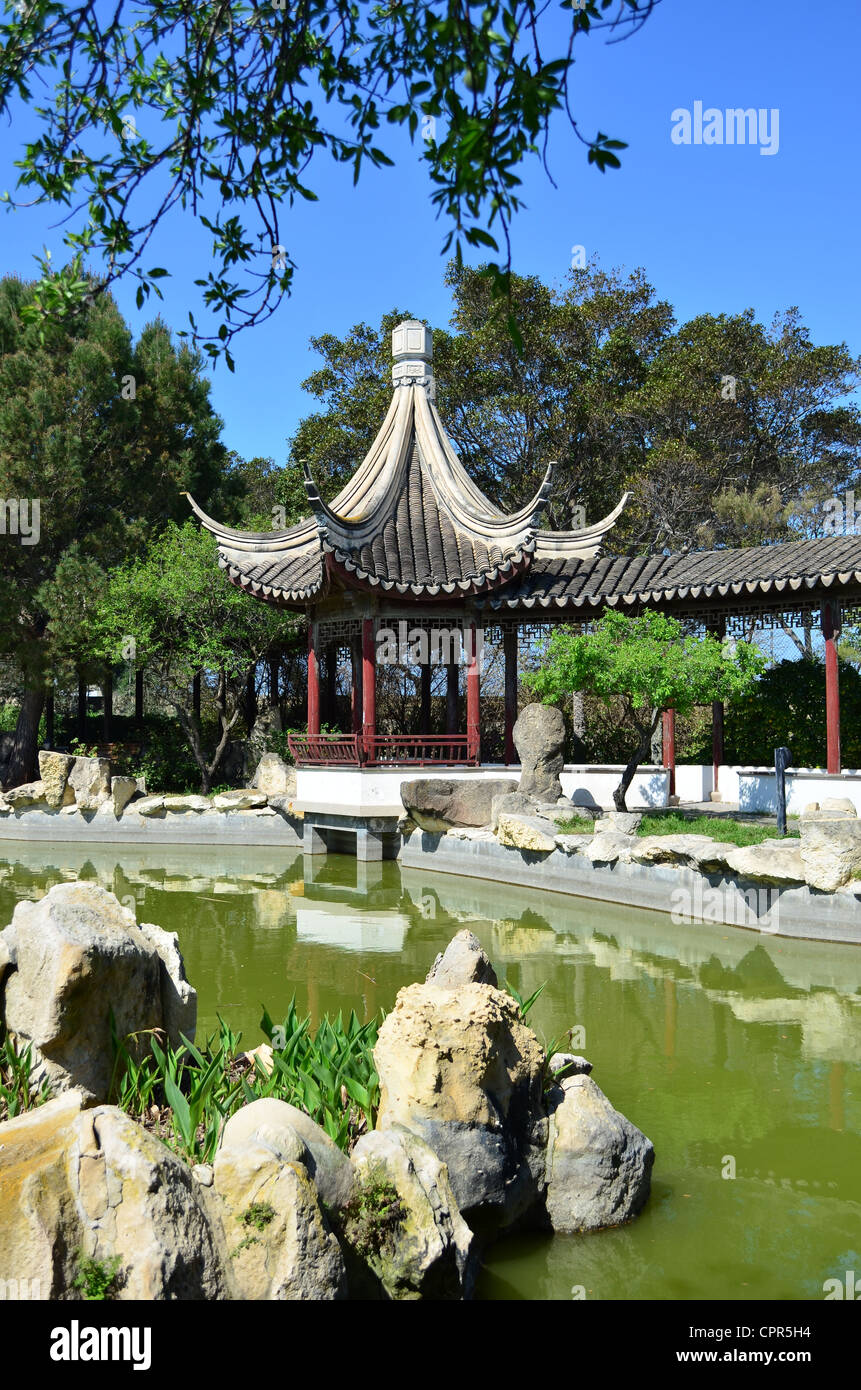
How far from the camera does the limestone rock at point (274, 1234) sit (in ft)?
8.93

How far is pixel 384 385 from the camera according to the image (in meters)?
21.6

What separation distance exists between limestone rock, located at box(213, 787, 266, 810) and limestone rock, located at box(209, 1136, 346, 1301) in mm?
12022

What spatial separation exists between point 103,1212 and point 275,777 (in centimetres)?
1287

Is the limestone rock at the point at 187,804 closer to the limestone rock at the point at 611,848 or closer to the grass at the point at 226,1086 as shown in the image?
the limestone rock at the point at 611,848

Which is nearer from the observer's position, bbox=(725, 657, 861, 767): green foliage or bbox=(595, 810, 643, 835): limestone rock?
bbox=(595, 810, 643, 835): limestone rock

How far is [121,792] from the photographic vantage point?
585 inches

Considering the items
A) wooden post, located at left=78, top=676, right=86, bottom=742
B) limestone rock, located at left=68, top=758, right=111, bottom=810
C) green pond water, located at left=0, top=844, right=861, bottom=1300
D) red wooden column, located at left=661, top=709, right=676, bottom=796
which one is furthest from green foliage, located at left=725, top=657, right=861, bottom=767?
wooden post, located at left=78, top=676, right=86, bottom=742

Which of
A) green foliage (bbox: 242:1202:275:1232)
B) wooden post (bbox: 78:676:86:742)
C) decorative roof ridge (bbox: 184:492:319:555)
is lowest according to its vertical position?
green foliage (bbox: 242:1202:275:1232)

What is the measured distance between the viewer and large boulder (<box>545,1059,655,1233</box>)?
3828mm

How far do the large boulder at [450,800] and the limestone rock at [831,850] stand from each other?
461 cm

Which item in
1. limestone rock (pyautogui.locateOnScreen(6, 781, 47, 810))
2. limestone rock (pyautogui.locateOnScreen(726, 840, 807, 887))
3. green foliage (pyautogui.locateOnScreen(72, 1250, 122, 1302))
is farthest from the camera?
limestone rock (pyautogui.locateOnScreen(6, 781, 47, 810))

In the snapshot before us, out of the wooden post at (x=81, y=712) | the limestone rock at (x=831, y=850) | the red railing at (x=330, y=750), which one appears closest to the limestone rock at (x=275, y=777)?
the red railing at (x=330, y=750)

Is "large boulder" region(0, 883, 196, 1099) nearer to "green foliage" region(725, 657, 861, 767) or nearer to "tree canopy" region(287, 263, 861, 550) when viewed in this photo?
"green foliage" region(725, 657, 861, 767)
